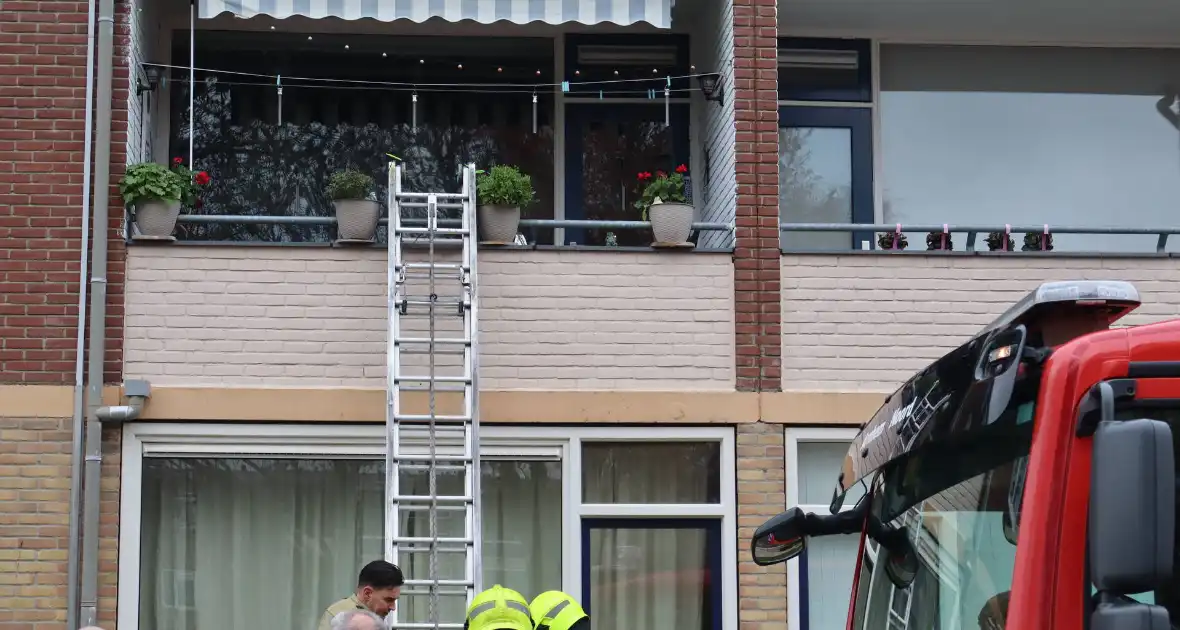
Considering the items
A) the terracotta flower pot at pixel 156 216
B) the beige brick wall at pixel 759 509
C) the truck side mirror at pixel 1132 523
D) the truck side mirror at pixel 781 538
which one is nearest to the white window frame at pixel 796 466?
the beige brick wall at pixel 759 509

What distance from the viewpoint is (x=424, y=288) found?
31.3ft

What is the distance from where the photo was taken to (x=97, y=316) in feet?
30.3

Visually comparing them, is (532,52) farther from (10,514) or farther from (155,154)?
(10,514)

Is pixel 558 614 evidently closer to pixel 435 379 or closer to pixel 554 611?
pixel 554 611

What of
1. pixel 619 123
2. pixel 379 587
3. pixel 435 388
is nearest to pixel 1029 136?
pixel 619 123

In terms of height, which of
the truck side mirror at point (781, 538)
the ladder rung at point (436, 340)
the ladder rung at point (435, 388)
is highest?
the ladder rung at point (436, 340)

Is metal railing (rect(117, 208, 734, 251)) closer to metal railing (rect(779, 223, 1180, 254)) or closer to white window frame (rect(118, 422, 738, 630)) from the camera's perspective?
metal railing (rect(779, 223, 1180, 254))

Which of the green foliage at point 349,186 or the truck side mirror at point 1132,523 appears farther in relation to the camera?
the green foliage at point 349,186

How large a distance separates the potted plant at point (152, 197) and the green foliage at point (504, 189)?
198 cm

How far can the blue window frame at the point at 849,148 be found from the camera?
11008 millimetres

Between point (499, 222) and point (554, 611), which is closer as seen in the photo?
point (554, 611)

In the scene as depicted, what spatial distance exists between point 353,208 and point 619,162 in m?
2.48

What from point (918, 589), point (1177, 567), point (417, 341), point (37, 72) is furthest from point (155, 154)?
point (1177, 567)

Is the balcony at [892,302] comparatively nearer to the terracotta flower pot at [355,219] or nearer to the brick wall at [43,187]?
the terracotta flower pot at [355,219]
